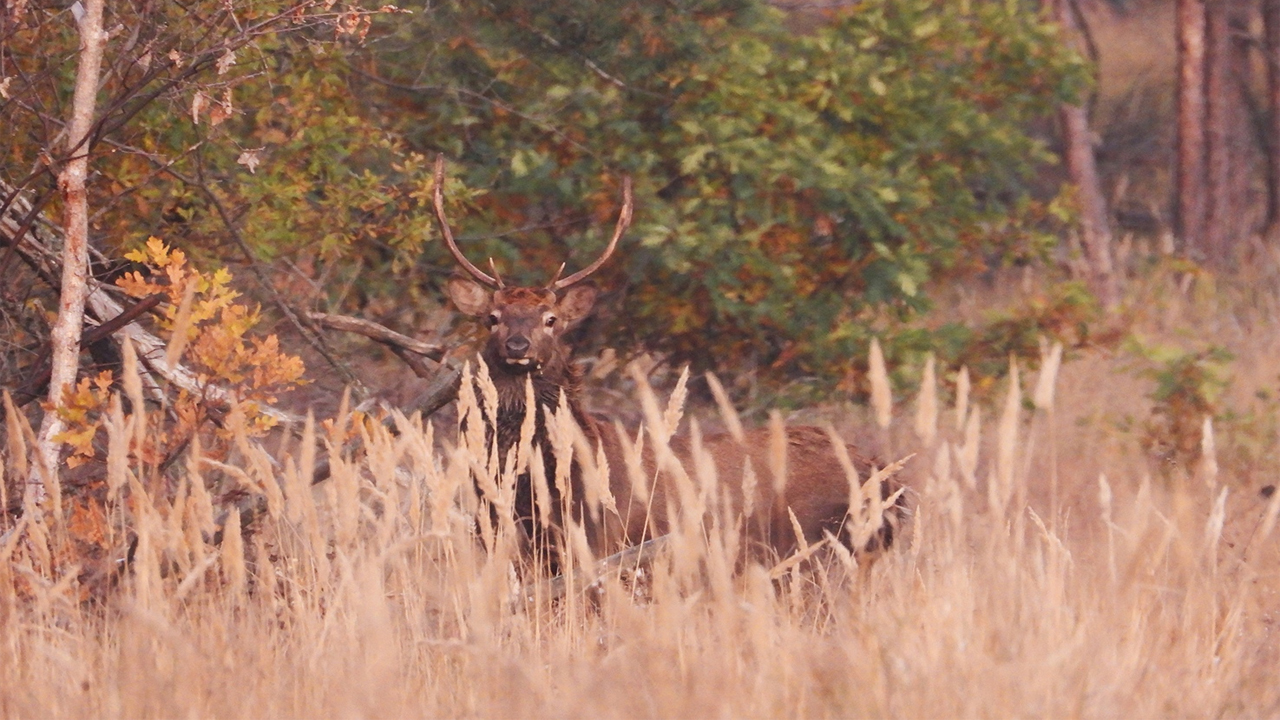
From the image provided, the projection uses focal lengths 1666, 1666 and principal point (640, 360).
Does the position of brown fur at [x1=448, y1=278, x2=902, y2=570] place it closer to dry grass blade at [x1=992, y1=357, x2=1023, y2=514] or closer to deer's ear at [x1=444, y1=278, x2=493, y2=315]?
deer's ear at [x1=444, y1=278, x2=493, y2=315]

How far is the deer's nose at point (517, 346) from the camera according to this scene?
22.4 ft

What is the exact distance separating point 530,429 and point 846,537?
247 cm

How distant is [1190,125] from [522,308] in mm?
11291

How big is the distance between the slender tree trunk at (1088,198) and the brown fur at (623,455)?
8.46 metres

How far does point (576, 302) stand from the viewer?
7551mm

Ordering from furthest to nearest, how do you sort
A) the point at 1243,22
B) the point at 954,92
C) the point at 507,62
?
the point at 1243,22 < the point at 954,92 < the point at 507,62

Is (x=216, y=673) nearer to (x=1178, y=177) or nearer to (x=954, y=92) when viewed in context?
(x=954, y=92)

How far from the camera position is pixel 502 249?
30.7 ft

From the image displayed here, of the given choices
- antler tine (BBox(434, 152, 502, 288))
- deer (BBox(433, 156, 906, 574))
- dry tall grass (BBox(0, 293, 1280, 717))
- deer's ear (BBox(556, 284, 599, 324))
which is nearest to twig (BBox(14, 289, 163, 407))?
dry tall grass (BBox(0, 293, 1280, 717))

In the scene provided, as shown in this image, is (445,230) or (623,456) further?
(445,230)

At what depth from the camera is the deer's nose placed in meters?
6.84

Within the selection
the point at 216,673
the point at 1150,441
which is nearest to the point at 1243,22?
the point at 1150,441

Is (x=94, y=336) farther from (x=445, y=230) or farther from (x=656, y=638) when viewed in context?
(x=656, y=638)

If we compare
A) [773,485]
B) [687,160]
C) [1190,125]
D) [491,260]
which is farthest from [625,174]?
[1190,125]
